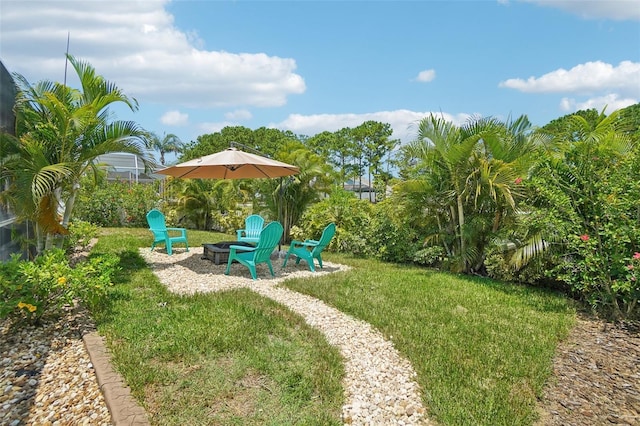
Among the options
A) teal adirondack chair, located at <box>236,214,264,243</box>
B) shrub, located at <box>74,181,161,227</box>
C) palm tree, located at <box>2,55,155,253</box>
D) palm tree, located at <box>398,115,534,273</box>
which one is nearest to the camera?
palm tree, located at <box>2,55,155,253</box>

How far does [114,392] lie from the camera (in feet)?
9.01

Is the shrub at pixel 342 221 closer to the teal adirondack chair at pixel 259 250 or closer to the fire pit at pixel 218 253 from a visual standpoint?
the fire pit at pixel 218 253

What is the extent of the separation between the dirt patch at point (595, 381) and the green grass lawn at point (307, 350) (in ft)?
0.40

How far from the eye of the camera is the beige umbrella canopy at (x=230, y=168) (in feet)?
22.8

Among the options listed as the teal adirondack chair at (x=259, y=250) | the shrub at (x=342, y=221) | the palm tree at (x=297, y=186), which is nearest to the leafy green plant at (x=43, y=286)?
the teal adirondack chair at (x=259, y=250)

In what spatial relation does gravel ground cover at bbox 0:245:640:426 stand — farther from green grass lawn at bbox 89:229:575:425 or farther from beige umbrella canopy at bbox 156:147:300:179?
beige umbrella canopy at bbox 156:147:300:179

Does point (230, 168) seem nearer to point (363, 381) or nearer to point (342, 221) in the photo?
point (342, 221)

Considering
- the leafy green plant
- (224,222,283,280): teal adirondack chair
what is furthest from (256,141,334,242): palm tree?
the leafy green plant

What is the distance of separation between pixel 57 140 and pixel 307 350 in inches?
185

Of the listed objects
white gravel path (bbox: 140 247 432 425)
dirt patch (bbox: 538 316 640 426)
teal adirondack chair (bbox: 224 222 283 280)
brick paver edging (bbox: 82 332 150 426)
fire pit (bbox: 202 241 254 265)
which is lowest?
dirt patch (bbox: 538 316 640 426)

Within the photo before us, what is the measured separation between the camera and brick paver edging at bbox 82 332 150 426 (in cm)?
247

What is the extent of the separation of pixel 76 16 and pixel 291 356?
5.84m

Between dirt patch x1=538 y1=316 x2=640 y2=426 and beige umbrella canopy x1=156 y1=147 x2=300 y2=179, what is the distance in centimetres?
529

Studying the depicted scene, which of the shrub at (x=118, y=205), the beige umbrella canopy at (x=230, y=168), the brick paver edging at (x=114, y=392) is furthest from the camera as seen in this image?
the shrub at (x=118, y=205)
